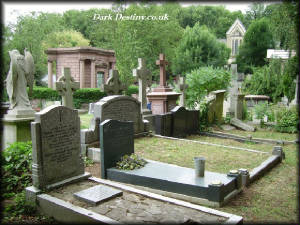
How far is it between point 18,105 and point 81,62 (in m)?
14.3

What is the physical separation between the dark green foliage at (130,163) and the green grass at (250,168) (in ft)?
3.76

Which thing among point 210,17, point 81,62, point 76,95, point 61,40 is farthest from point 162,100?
point 210,17

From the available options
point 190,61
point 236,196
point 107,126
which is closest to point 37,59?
point 190,61

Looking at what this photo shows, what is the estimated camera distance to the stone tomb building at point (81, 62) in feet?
73.1

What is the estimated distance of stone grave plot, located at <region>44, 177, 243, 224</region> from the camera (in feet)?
12.4

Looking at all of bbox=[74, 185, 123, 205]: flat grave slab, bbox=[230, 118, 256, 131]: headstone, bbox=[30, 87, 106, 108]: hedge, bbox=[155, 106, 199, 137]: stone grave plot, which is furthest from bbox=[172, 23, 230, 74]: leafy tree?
bbox=[74, 185, 123, 205]: flat grave slab

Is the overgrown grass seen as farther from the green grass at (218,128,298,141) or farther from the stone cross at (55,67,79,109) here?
the green grass at (218,128,298,141)

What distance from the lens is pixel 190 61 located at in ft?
98.0

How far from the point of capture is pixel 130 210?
13.2 feet

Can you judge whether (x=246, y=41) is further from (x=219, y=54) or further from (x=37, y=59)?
(x=37, y=59)

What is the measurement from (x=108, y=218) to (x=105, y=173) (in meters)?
2.06

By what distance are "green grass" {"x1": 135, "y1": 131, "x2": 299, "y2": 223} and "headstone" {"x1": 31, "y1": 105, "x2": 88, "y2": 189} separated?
8.12 ft

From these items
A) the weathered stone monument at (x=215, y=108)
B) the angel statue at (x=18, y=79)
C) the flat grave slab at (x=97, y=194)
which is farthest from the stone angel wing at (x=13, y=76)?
the weathered stone monument at (x=215, y=108)

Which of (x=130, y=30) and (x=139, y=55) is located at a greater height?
(x=130, y=30)
